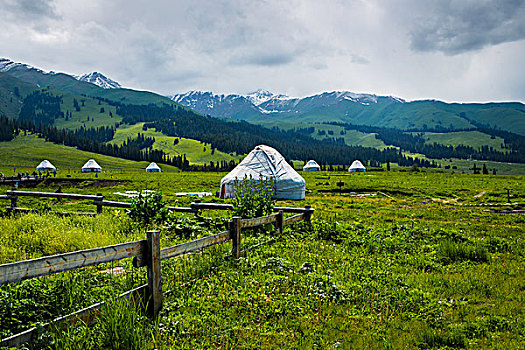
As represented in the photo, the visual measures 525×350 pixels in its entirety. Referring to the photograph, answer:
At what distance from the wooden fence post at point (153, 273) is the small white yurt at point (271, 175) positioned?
21.1m

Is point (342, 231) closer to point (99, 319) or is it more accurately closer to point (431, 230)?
point (431, 230)

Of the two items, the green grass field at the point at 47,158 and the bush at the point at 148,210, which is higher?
the green grass field at the point at 47,158

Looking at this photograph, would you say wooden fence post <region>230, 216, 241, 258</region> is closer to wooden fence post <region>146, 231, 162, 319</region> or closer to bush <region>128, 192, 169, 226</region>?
wooden fence post <region>146, 231, 162, 319</region>

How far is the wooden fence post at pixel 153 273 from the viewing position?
5.21 meters

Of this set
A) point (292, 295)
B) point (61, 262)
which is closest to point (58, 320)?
point (61, 262)

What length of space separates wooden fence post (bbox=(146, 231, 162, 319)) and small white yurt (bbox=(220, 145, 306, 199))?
21.1 m

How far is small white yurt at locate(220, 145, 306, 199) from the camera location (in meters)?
26.8

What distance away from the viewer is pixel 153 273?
5.27 metres

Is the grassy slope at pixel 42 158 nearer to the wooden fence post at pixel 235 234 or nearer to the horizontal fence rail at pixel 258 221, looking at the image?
the horizontal fence rail at pixel 258 221

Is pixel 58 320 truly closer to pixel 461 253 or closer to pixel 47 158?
pixel 461 253

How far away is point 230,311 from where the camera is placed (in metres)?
5.64

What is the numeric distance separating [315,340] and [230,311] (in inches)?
56.1

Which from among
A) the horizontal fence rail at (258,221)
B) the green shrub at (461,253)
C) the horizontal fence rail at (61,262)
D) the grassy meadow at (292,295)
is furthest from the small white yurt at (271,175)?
the horizontal fence rail at (61,262)

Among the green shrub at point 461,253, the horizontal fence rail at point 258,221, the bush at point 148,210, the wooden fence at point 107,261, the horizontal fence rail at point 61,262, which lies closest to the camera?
the horizontal fence rail at point 61,262
